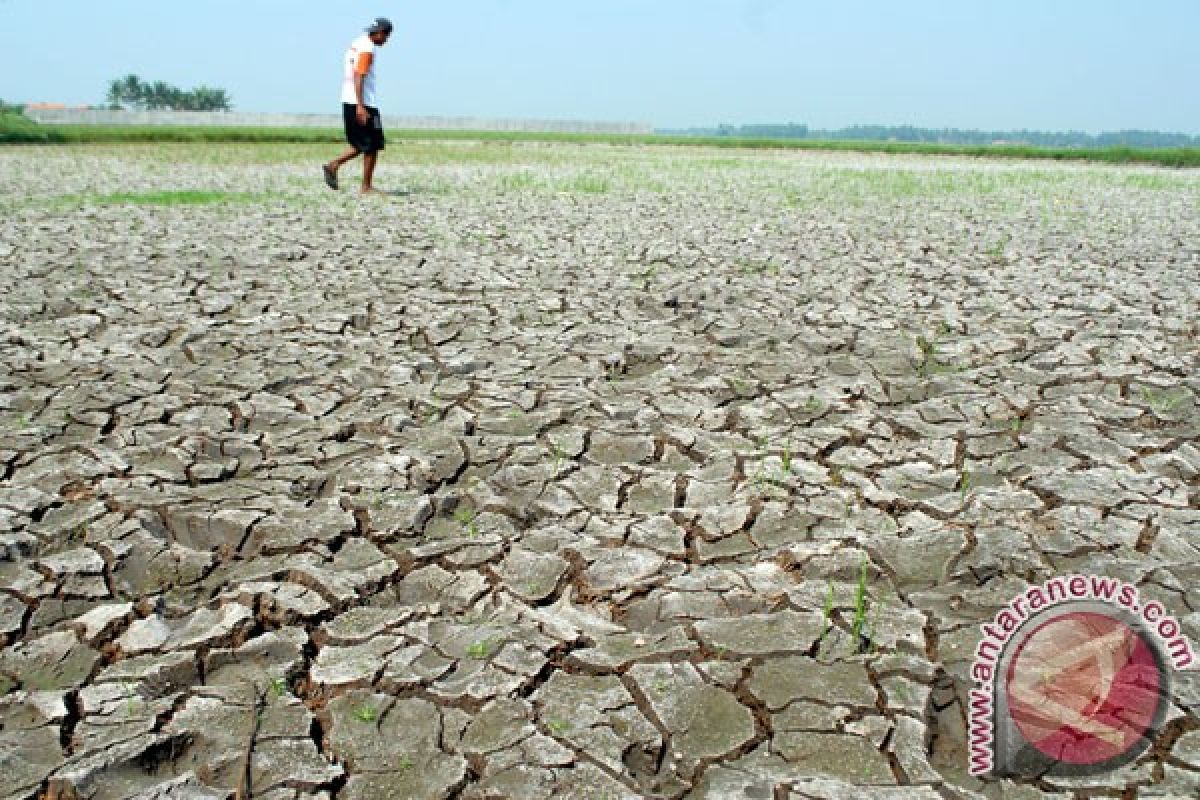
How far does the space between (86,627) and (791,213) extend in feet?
30.0

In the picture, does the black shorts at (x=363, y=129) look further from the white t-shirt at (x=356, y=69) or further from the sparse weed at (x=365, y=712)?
the sparse weed at (x=365, y=712)

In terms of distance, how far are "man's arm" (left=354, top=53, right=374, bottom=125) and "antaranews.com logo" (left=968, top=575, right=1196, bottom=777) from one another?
787cm

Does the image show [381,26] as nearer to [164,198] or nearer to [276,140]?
[164,198]

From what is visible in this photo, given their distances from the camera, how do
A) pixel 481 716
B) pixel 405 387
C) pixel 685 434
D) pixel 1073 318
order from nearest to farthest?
pixel 481 716
pixel 685 434
pixel 405 387
pixel 1073 318

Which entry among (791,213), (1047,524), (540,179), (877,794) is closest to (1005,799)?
(877,794)

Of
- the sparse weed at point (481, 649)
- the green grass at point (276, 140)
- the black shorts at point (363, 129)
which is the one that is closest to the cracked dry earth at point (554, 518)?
the sparse weed at point (481, 649)

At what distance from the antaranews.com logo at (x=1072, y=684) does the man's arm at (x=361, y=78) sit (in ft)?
25.8

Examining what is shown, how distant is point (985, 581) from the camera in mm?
2305

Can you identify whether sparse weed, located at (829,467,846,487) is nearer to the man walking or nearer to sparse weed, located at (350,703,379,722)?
sparse weed, located at (350,703,379,722)

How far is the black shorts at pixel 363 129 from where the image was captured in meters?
8.68

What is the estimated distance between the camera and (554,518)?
8.90ft

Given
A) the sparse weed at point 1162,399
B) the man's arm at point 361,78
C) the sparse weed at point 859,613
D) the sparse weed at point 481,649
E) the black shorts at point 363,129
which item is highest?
the man's arm at point 361,78

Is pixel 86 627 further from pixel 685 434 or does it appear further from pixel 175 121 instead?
pixel 175 121

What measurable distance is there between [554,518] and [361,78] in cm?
703
